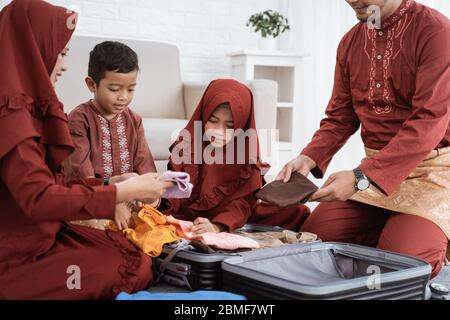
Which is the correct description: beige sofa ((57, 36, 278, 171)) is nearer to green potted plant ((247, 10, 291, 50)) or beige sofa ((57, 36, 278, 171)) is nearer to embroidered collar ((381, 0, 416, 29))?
green potted plant ((247, 10, 291, 50))

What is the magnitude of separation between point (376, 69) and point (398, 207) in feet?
1.51

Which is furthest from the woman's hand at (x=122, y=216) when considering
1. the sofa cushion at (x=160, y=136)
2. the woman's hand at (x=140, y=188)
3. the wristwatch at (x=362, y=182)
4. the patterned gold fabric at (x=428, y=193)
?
the sofa cushion at (x=160, y=136)

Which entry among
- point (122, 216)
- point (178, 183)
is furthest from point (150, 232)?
point (178, 183)

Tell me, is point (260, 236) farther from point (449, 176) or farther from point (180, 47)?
point (180, 47)

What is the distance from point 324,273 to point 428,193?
0.45 m

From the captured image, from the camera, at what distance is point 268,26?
13.3 feet

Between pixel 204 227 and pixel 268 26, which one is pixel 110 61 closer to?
pixel 204 227

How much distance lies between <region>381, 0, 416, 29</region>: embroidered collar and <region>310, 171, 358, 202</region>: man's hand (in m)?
0.55

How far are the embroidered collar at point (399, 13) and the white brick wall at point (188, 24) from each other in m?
2.16

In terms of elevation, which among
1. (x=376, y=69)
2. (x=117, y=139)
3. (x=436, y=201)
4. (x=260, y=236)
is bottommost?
(x=260, y=236)

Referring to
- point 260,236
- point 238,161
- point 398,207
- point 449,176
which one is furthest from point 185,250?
point 449,176

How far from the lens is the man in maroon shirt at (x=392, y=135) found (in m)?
1.80

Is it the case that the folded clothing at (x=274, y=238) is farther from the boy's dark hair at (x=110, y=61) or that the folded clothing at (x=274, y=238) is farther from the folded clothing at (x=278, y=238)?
the boy's dark hair at (x=110, y=61)
